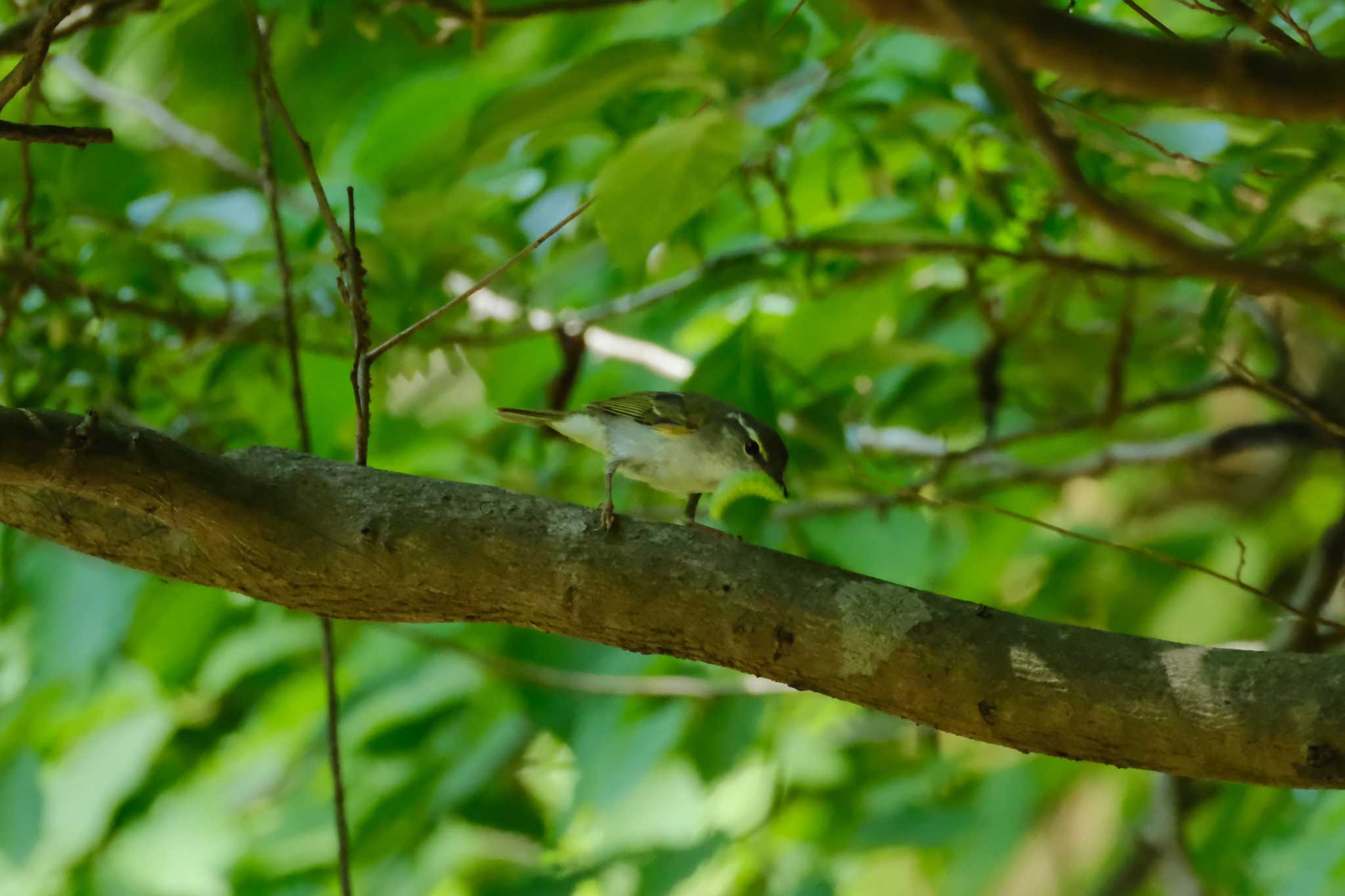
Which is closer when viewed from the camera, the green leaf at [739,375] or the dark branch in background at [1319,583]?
the green leaf at [739,375]

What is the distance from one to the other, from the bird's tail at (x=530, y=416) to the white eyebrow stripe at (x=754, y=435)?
1.49 feet

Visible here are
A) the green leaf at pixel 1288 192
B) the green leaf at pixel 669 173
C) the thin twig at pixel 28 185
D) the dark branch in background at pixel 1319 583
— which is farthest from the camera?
the dark branch in background at pixel 1319 583

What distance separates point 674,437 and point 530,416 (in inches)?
13.4

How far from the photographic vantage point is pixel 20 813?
338cm

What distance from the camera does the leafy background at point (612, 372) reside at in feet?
8.29

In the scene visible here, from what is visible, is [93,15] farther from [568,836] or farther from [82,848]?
[568,836]

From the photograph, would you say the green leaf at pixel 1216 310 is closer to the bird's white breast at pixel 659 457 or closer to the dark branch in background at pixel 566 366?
the bird's white breast at pixel 659 457

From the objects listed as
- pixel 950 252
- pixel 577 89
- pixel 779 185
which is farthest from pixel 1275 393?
pixel 577 89

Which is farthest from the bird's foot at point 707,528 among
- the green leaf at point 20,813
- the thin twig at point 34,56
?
the green leaf at point 20,813

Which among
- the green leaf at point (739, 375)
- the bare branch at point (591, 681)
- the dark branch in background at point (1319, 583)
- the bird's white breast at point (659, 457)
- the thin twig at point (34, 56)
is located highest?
the thin twig at point (34, 56)

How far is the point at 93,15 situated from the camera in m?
2.76

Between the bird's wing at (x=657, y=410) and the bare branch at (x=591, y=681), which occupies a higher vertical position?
the bird's wing at (x=657, y=410)

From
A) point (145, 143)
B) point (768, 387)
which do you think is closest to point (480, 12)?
point (768, 387)

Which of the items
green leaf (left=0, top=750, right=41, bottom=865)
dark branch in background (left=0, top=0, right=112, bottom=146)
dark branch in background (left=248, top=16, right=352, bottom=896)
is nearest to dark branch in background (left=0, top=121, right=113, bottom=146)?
dark branch in background (left=0, top=0, right=112, bottom=146)
